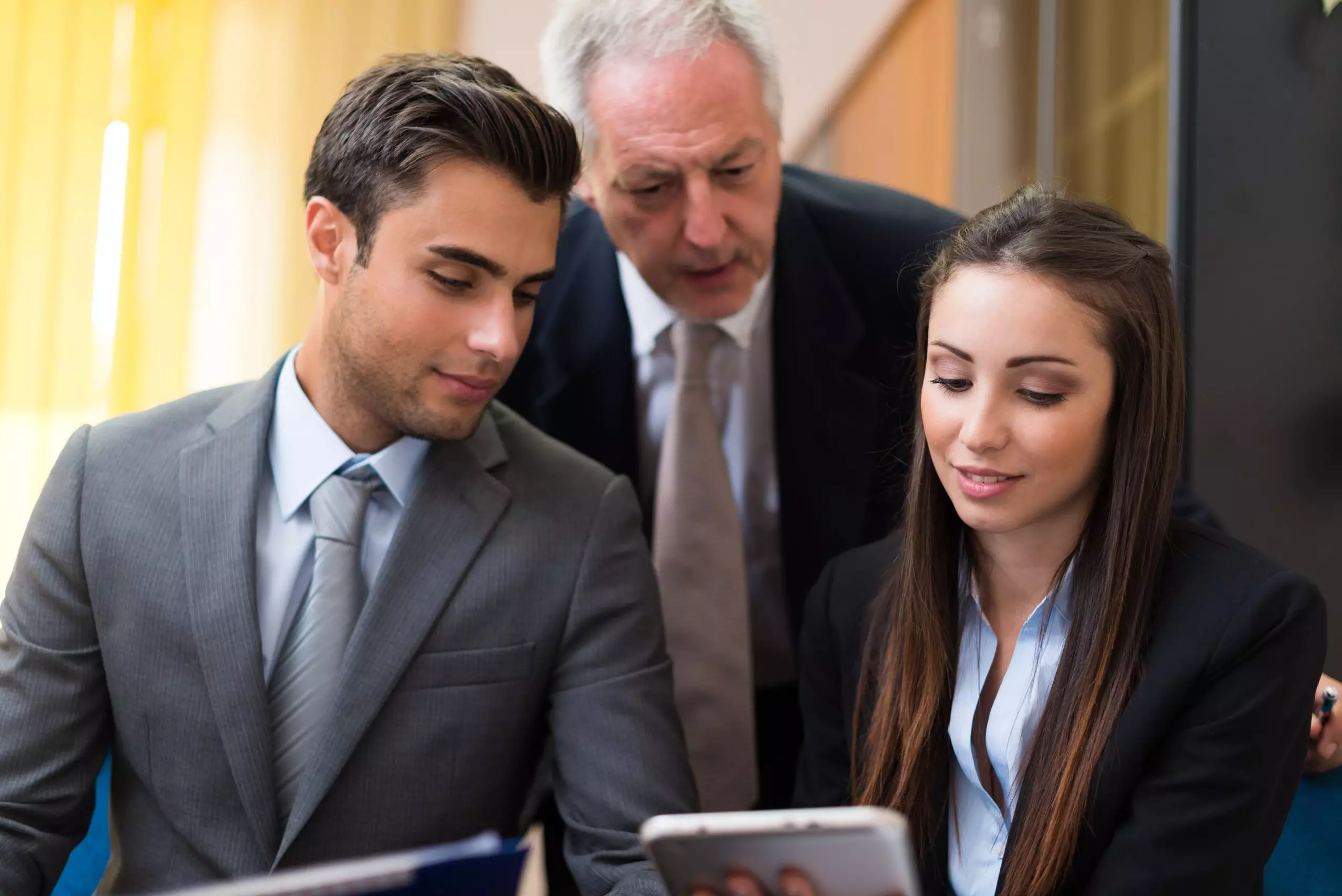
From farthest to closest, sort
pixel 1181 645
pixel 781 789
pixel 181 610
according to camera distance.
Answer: pixel 781 789, pixel 181 610, pixel 1181 645

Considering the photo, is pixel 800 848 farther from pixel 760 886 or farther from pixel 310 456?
pixel 310 456

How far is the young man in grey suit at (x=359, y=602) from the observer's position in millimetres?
1333

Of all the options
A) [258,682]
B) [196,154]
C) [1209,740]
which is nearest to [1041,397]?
[1209,740]

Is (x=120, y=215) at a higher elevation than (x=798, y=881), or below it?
higher

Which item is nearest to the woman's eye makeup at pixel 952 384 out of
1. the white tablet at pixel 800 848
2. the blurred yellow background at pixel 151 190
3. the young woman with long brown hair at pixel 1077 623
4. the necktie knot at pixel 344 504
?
the young woman with long brown hair at pixel 1077 623

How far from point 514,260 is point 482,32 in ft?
8.17

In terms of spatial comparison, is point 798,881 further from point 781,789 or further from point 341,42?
point 341,42

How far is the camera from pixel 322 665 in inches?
53.9

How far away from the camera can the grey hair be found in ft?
5.53

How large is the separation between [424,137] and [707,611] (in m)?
0.80

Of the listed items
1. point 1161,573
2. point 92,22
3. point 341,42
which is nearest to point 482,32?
point 341,42

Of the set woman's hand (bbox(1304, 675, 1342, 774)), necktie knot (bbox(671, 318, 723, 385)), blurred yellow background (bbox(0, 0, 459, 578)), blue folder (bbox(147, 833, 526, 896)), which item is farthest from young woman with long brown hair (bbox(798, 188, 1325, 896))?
blurred yellow background (bbox(0, 0, 459, 578))

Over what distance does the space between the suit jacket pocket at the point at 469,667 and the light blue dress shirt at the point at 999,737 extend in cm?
50

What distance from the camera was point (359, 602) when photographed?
1407mm
